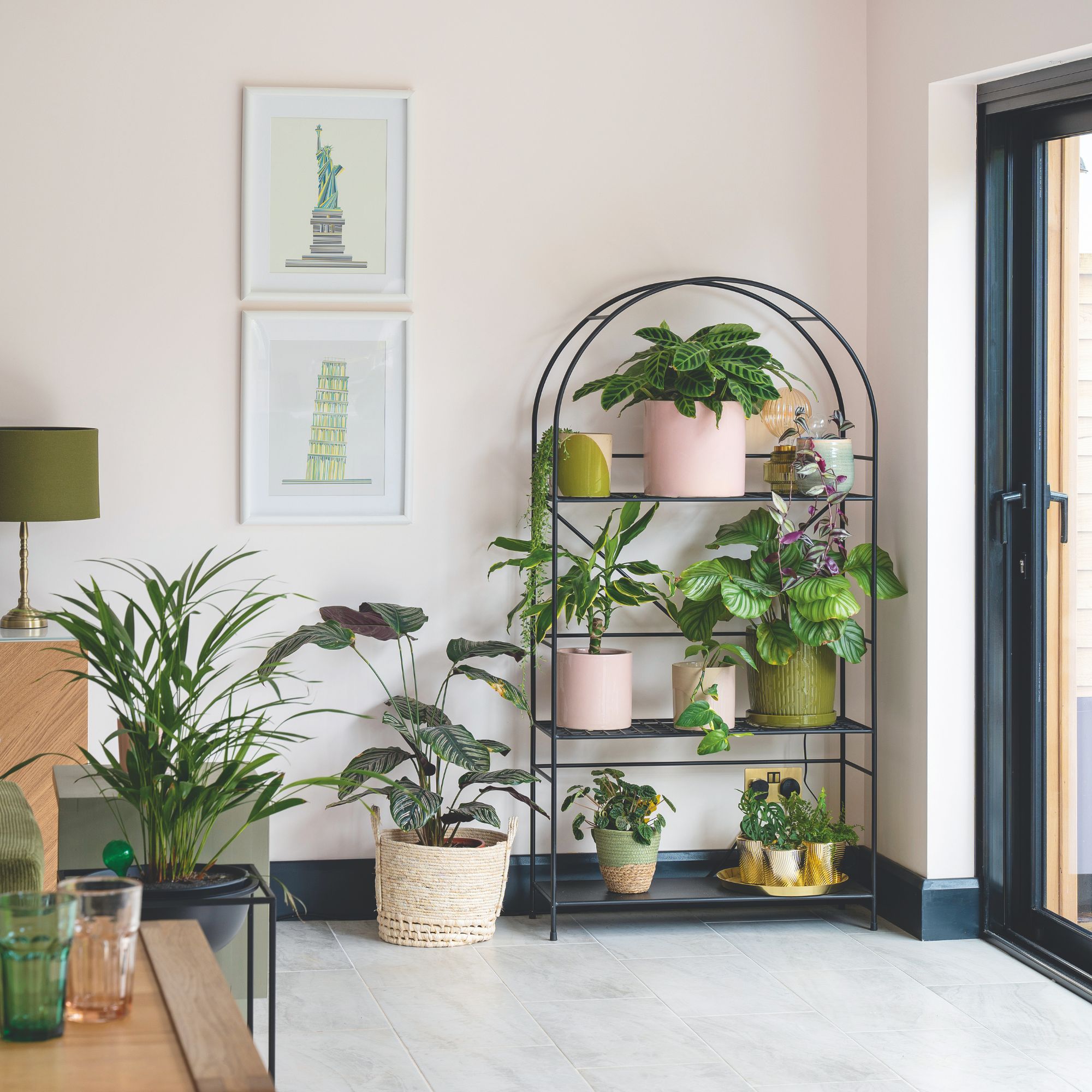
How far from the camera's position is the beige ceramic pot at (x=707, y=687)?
3797 mm

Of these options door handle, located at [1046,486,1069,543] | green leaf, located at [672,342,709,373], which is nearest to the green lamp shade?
green leaf, located at [672,342,709,373]

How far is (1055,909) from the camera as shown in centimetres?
357

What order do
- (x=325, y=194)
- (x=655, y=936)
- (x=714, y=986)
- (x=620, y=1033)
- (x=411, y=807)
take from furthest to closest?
1. (x=325, y=194)
2. (x=655, y=936)
3. (x=411, y=807)
4. (x=714, y=986)
5. (x=620, y=1033)

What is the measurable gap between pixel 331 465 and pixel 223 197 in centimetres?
82

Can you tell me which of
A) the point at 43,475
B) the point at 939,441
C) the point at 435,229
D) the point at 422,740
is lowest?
the point at 422,740

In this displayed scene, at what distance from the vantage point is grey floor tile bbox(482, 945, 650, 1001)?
329cm

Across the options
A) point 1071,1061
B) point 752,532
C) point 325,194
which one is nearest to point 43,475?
point 325,194

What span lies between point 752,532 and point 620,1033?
1.49 m

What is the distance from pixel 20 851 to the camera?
2.24 m

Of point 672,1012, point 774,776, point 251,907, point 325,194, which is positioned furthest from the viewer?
point 774,776

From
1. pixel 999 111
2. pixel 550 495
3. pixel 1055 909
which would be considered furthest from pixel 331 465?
pixel 1055 909

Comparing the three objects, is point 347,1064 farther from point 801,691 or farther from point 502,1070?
point 801,691

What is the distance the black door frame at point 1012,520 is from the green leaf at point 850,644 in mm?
331

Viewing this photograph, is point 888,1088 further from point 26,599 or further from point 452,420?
point 26,599
